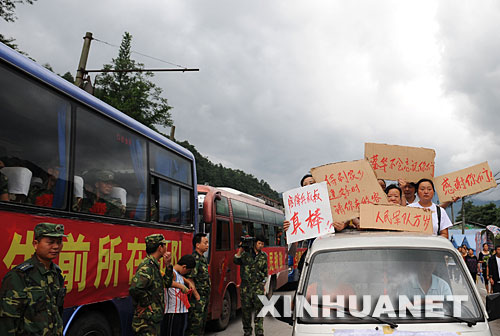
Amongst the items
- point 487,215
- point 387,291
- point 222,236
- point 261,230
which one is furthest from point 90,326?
point 487,215

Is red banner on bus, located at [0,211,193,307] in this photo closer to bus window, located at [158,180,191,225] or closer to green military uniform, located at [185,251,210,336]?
bus window, located at [158,180,191,225]

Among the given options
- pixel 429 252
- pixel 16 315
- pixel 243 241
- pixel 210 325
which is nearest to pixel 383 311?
pixel 429 252

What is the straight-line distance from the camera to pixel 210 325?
32.4 feet

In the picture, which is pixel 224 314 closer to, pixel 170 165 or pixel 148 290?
pixel 170 165

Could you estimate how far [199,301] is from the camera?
665 centimetres

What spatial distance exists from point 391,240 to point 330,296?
753 millimetres

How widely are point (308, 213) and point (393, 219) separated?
925 millimetres

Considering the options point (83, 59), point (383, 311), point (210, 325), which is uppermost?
point (83, 59)

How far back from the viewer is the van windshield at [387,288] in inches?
134

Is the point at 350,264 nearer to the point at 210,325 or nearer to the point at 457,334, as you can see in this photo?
the point at 457,334

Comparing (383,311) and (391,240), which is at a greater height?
(391,240)

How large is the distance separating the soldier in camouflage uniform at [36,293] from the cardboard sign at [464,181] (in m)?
5.01

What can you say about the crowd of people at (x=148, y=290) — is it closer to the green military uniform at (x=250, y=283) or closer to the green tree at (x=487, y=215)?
the green military uniform at (x=250, y=283)

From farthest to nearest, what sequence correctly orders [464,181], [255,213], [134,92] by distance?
[134,92]
[255,213]
[464,181]
